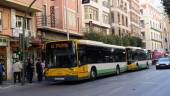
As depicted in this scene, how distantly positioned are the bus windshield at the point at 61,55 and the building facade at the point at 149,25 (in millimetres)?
76027

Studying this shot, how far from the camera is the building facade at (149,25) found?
103 metres

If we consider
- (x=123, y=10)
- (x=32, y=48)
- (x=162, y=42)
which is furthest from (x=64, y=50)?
(x=162, y=42)

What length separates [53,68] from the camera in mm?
25938

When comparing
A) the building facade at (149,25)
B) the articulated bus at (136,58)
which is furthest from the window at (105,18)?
the building facade at (149,25)

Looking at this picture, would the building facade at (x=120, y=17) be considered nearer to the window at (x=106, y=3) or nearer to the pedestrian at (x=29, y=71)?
the window at (x=106, y=3)

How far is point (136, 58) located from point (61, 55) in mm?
19963

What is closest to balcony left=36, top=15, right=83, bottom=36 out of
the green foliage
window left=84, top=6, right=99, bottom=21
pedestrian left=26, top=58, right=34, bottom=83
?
the green foliage

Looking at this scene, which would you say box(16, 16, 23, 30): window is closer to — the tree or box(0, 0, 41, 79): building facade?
box(0, 0, 41, 79): building facade

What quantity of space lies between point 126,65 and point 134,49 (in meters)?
4.80

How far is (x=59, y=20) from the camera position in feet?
146

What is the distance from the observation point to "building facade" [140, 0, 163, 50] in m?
103

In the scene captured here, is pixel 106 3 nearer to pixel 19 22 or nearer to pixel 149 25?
pixel 19 22

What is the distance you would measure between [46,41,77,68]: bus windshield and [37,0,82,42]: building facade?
11.4 m

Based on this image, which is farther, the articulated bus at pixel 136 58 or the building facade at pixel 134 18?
the building facade at pixel 134 18
